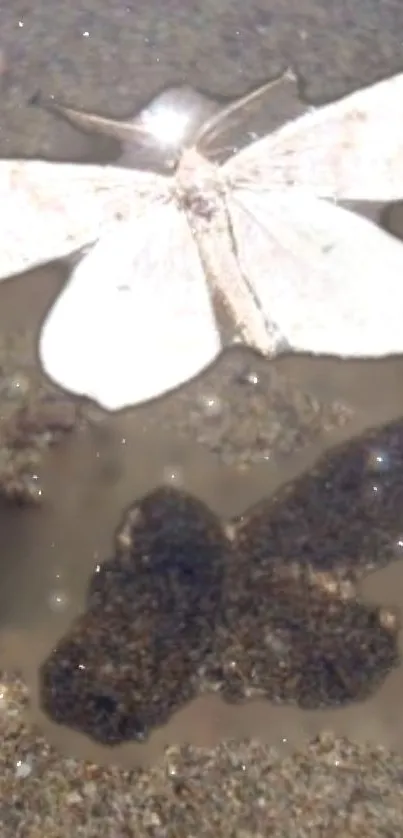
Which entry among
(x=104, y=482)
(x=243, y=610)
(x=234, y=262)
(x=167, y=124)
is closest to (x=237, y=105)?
(x=167, y=124)

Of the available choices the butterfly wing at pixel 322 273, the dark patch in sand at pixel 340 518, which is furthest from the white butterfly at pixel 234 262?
the dark patch in sand at pixel 340 518

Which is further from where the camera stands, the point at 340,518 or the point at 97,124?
the point at 97,124

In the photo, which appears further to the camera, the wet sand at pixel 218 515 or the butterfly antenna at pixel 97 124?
the butterfly antenna at pixel 97 124

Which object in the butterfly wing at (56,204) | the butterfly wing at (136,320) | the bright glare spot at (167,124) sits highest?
the bright glare spot at (167,124)

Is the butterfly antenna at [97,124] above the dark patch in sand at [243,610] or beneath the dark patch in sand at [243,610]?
above

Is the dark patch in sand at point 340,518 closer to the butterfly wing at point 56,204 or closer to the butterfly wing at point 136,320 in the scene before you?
the butterfly wing at point 136,320

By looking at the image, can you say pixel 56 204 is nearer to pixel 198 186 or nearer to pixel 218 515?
pixel 198 186

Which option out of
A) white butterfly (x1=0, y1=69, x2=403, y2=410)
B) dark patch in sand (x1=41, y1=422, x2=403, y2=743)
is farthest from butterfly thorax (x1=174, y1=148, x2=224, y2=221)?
dark patch in sand (x1=41, y1=422, x2=403, y2=743)

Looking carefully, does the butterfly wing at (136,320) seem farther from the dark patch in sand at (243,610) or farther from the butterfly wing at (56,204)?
the dark patch in sand at (243,610)
